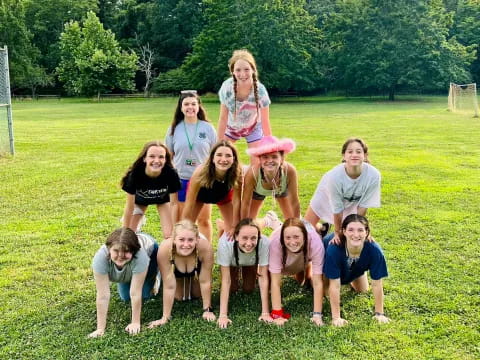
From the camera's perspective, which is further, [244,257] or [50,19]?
[50,19]

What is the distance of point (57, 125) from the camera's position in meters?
21.2

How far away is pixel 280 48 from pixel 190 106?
130ft

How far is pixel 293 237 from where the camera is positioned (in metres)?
3.93

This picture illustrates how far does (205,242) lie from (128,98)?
48.6 m

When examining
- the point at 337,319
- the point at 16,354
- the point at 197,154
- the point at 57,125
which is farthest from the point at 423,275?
the point at 57,125

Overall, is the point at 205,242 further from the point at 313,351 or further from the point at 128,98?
the point at 128,98

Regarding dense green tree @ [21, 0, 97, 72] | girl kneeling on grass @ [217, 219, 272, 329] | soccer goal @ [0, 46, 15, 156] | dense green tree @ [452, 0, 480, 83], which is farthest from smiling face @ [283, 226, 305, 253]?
dense green tree @ [21, 0, 97, 72]

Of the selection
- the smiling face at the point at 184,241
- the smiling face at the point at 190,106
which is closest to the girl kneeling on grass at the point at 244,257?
the smiling face at the point at 184,241

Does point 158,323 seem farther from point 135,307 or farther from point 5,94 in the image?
point 5,94

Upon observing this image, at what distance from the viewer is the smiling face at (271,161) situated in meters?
4.17

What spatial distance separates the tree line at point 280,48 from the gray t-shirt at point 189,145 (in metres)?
38.3

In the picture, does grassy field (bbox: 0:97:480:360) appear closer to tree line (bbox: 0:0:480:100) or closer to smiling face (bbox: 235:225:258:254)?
smiling face (bbox: 235:225:258:254)

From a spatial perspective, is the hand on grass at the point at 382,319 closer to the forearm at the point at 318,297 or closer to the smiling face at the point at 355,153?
the forearm at the point at 318,297

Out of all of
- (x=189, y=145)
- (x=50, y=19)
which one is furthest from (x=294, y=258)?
(x=50, y=19)
